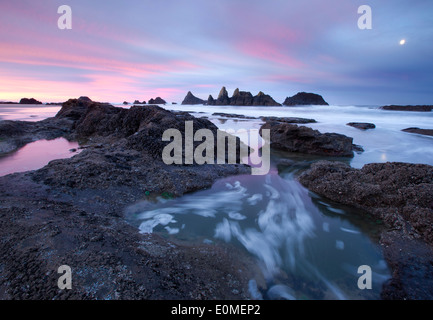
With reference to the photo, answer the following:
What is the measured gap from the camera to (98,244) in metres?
3.02

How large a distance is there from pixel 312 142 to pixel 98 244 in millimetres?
10682

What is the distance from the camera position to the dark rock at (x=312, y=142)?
1081 cm

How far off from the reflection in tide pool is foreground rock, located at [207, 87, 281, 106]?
8392 cm

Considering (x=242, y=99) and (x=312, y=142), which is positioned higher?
(x=242, y=99)

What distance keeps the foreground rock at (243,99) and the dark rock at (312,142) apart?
76.7 metres

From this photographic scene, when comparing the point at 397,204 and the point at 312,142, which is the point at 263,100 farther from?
the point at 397,204

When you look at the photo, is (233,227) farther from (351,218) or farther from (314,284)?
(351,218)

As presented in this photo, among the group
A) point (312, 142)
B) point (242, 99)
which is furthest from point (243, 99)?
point (312, 142)

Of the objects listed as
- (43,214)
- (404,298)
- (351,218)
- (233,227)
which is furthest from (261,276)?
(43,214)

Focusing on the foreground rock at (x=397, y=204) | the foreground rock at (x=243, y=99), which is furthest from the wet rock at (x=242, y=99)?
the foreground rock at (x=397, y=204)

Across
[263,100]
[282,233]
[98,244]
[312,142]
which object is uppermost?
[263,100]
